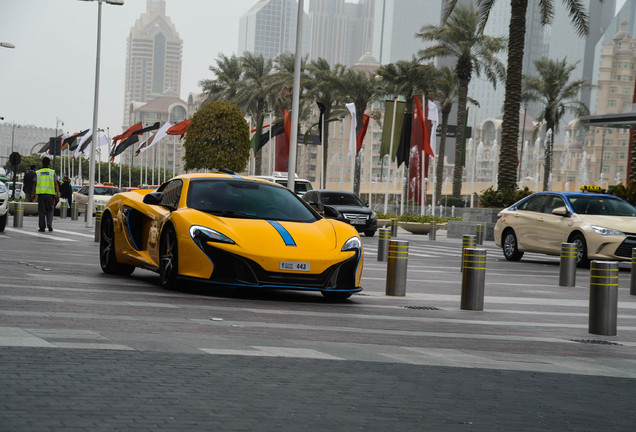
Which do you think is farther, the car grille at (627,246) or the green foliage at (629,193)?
the green foliage at (629,193)

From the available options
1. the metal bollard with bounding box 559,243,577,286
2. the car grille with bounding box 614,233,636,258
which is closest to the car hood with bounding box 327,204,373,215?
the car grille with bounding box 614,233,636,258

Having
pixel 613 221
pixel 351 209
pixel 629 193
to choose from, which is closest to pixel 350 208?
pixel 351 209

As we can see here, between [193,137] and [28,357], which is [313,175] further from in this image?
[28,357]

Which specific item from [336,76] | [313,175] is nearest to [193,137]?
[336,76]

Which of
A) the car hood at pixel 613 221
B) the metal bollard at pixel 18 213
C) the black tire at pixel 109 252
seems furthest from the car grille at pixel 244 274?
the metal bollard at pixel 18 213

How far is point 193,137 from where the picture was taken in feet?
224

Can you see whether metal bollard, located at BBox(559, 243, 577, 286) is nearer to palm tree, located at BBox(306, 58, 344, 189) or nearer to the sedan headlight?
the sedan headlight

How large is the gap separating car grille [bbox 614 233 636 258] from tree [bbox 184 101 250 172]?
49242 millimetres

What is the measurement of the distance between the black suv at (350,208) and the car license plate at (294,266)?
20.3m

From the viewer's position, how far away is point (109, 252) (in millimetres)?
12953

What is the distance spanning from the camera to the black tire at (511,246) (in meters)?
22.1

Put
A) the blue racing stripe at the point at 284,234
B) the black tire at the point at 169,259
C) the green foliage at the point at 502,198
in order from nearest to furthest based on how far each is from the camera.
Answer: the blue racing stripe at the point at 284,234 → the black tire at the point at 169,259 → the green foliage at the point at 502,198

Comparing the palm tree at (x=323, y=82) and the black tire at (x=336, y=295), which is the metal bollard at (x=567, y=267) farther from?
the palm tree at (x=323, y=82)

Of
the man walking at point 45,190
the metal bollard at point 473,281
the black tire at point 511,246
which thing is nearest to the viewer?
the metal bollard at point 473,281
